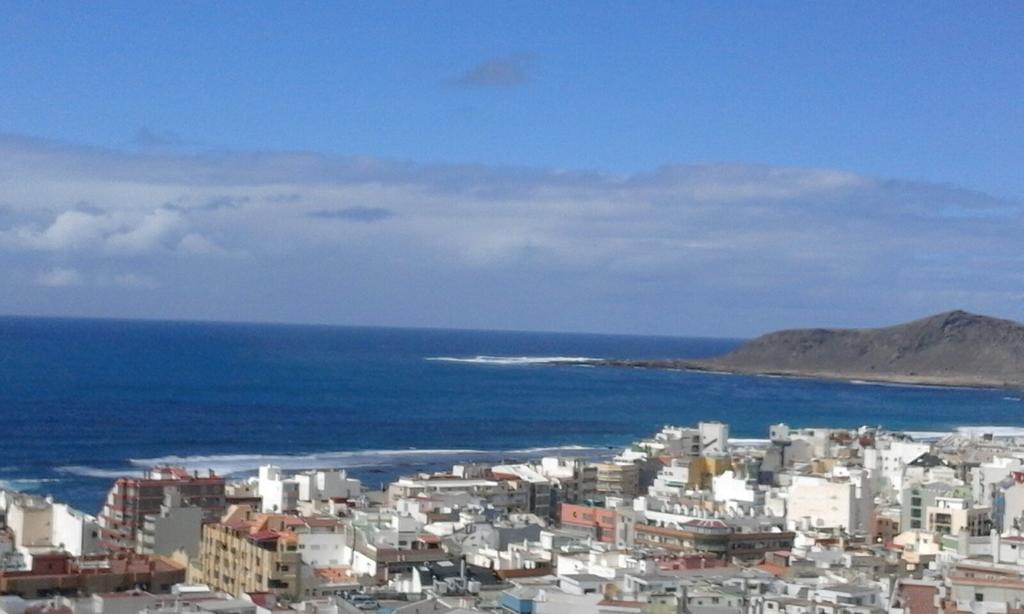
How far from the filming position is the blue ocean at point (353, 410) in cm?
7106

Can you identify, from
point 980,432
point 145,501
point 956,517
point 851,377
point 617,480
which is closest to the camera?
point 145,501

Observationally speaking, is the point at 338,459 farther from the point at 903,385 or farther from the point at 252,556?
the point at 903,385

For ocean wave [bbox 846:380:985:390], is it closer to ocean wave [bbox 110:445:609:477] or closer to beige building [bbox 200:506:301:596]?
ocean wave [bbox 110:445:609:477]

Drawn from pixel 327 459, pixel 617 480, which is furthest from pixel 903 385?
pixel 617 480

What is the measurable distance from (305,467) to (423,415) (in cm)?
3410

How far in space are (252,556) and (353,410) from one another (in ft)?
237

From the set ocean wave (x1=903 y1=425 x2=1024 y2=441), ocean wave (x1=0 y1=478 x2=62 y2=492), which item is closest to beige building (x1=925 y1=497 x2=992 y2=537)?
ocean wave (x1=0 y1=478 x2=62 y2=492)

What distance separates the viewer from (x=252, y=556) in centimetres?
3086

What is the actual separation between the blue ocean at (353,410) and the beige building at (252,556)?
20.8 meters

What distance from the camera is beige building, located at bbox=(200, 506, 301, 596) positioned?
97.6ft

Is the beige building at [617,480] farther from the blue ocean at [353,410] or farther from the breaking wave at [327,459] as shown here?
the breaking wave at [327,459]

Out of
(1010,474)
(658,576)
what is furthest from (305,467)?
(658,576)

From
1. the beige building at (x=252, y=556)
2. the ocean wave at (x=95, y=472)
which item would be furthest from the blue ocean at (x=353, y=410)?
the beige building at (x=252, y=556)

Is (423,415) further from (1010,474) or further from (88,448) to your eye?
(1010,474)
